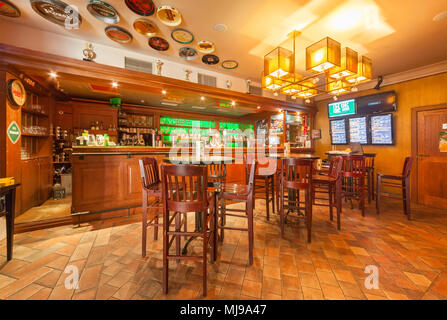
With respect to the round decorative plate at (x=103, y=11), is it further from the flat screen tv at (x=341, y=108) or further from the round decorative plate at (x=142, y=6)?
the flat screen tv at (x=341, y=108)

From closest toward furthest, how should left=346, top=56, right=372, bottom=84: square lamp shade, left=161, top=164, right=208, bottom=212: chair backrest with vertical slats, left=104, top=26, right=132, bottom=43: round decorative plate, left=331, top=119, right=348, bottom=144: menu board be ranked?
1. left=161, top=164, right=208, bottom=212: chair backrest with vertical slats
2. left=104, top=26, right=132, bottom=43: round decorative plate
3. left=346, top=56, right=372, bottom=84: square lamp shade
4. left=331, top=119, right=348, bottom=144: menu board

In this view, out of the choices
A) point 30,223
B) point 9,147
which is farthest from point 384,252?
point 9,147

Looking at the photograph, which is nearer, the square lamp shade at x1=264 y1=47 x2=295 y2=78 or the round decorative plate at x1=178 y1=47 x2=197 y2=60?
the square lamp shade at x1=264 y1=47 x2=295 y2=78

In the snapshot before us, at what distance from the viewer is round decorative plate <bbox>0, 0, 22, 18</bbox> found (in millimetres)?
2490

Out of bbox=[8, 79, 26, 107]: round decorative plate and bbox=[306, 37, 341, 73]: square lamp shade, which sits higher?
bbox=[306, 37, 341, 73]: square lamp shade

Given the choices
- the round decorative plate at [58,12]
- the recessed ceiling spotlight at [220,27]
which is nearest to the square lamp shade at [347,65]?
the recessed ceiling spotlight at [220,27]

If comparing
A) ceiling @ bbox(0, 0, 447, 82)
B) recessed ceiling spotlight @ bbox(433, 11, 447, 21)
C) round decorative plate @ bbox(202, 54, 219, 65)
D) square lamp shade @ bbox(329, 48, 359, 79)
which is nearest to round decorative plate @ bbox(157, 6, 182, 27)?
ceiling @ bbox(0, 0, 447, 82)

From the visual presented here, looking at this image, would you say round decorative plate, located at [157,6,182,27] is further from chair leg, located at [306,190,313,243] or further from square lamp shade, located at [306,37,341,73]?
chair leg, located at [306,190,313,243]

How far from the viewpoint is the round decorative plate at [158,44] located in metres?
3.31

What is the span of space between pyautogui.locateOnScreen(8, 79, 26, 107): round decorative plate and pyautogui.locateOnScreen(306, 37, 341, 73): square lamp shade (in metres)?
4.67

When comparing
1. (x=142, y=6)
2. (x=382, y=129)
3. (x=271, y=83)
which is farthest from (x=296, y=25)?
(x=382, y=129)

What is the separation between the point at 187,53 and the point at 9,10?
2.56m
